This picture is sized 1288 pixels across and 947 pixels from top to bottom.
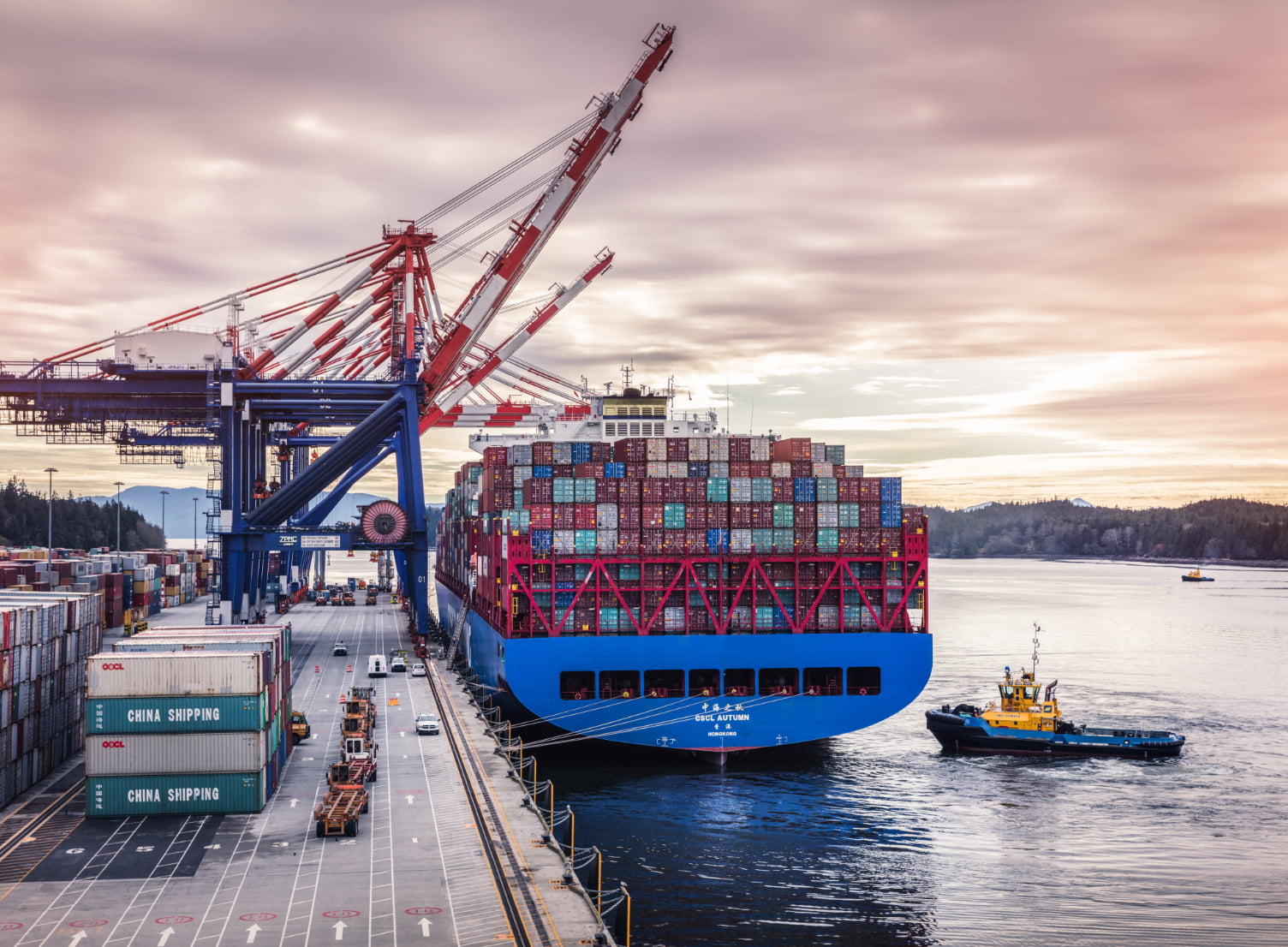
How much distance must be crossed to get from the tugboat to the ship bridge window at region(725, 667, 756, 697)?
13158mm

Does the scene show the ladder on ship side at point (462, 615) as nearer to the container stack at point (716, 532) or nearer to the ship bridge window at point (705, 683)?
the container stack at point (716, 532)

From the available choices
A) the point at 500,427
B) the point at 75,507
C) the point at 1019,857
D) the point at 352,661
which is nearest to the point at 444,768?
the point at 1019,857

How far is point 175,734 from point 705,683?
929 inches

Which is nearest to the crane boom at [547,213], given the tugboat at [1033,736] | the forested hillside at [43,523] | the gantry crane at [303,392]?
the gantry crane at [303,392]

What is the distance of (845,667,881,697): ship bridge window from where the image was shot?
168 feet

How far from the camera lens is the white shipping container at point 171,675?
3525 centimetres

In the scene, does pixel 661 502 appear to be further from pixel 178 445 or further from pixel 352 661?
pixel 178 445

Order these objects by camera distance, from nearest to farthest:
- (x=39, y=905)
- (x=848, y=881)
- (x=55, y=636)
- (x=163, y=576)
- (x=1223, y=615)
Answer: (x=39, y=905)
(x=848, y=881)
(x=55, y=636)
(x=163, y=576)
(x=1223, y=615)

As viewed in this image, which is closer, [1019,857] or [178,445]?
[1019,857]

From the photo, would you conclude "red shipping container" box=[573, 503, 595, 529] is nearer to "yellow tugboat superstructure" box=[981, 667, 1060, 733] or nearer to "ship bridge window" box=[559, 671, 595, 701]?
"ship bridge window" box=[559, 671, 595, 701]

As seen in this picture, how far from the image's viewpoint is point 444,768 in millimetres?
41688

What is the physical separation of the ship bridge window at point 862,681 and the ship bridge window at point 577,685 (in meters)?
11.6

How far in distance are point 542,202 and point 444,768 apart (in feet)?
116

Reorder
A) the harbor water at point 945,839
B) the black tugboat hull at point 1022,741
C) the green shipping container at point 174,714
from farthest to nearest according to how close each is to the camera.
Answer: the black tugboat hull at point 1022,741 → the green shipping container at point 174,714 → the harbor water at point 945,839
